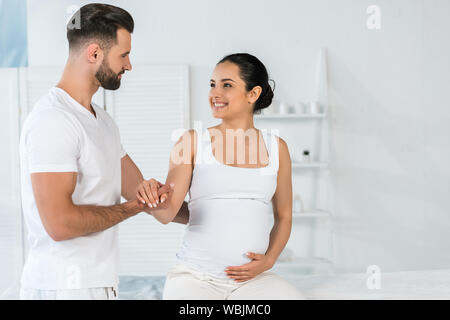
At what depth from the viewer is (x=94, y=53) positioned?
1.30 metres

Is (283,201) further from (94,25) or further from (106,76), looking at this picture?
(94,25)

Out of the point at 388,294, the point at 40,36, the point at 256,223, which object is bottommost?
the point at 388,294

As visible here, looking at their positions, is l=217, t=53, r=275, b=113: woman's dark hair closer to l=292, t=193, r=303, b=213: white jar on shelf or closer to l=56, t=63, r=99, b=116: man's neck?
l=56, t=63, r=99, b=116: man's neck

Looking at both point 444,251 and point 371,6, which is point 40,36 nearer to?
point 371,6

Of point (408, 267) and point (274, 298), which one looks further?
point (408, 267)

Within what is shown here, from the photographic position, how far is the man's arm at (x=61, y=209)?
114cm

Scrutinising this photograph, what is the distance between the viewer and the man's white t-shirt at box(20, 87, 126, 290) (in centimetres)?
115

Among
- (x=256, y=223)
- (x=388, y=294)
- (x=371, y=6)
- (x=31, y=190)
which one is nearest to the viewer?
(x=31, y=190)

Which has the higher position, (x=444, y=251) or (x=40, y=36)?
(x=40, y=36)

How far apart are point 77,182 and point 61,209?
130 mm

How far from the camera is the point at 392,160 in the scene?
3.26 metres

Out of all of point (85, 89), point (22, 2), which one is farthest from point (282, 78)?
point (85, 89)

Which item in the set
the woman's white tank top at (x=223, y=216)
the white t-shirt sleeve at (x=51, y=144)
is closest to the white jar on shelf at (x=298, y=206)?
the woman's white tank top at (x=223, y=216)
